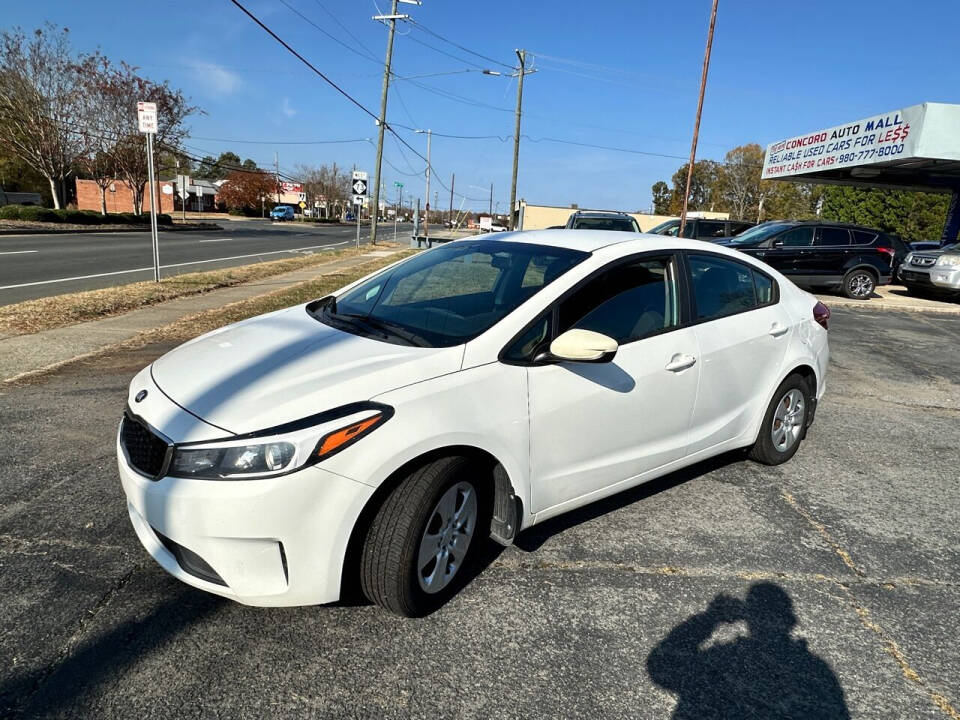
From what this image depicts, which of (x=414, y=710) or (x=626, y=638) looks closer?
(x=414, y=710)

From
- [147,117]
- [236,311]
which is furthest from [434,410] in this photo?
[147,117]

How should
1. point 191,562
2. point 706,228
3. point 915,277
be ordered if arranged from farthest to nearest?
point 706,228 < point 915,277 < point 191,562

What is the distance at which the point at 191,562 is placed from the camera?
234 cm

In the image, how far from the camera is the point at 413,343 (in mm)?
2779

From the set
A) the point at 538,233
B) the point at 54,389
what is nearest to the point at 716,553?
the point at 538,233

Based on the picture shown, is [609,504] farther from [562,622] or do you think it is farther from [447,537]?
[447,537]

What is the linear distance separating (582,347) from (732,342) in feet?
4.77

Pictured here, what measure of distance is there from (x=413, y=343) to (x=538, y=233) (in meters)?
1.46

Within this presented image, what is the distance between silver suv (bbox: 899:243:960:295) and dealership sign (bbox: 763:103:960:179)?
2.35 meters

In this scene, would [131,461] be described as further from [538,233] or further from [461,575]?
[538,233]

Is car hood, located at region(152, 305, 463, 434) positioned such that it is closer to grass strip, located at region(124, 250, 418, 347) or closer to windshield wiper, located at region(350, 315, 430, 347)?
windshield wiper, located at region(350, 315, 430, 347)

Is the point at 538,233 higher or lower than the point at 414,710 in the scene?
higher

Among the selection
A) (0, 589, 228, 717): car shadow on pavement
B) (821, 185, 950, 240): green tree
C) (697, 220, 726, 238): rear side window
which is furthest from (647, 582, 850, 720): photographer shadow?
(821, 185, 950, 240): green tree

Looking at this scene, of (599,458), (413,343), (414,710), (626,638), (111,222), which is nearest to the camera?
(414,710)
